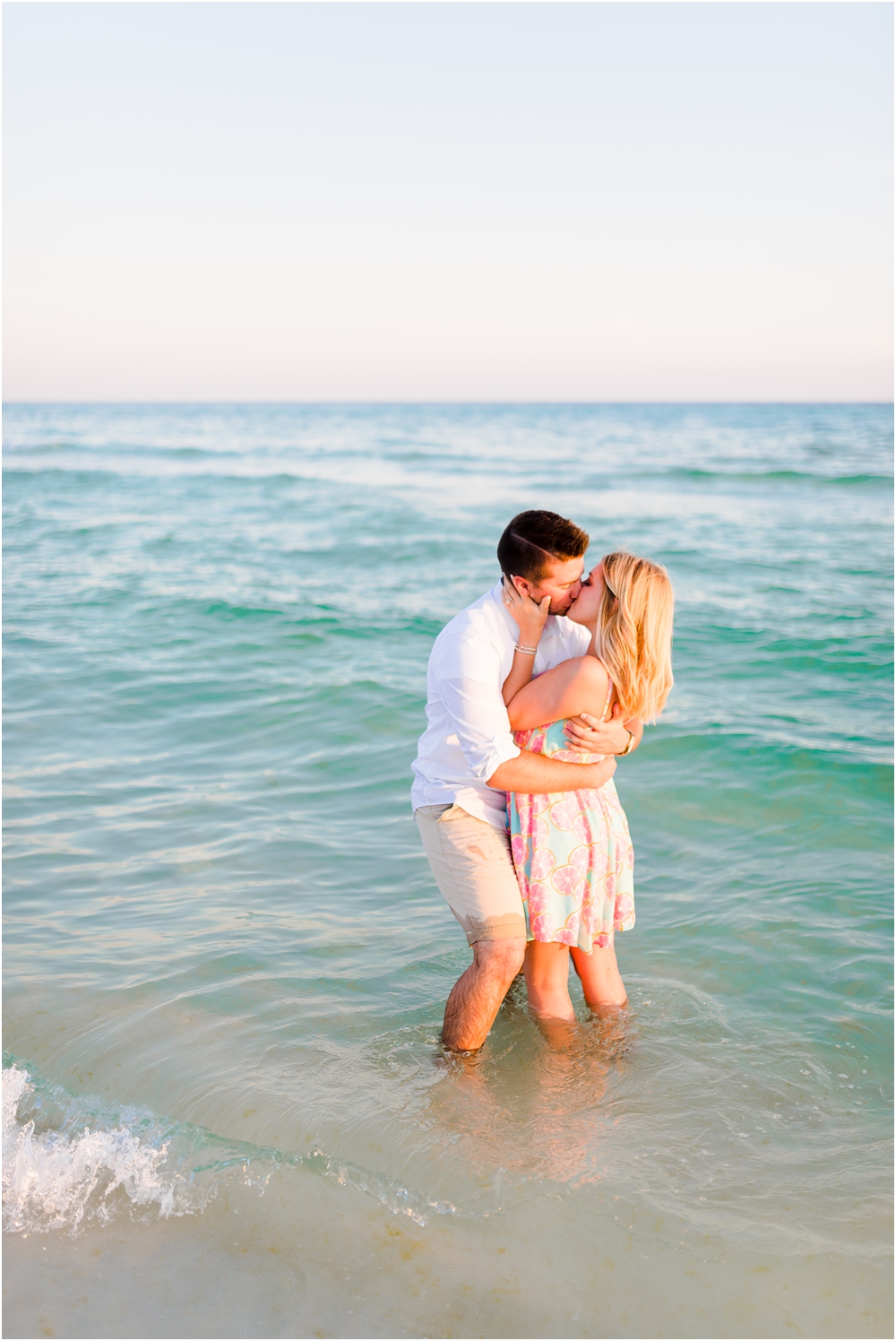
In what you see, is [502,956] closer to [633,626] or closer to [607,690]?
[607,690]

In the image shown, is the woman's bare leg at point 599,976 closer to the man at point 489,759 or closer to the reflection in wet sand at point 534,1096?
the reflection in wet sand at point 534,1096

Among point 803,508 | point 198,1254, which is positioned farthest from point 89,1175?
point 803,508

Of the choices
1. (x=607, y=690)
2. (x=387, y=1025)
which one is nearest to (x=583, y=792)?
(x=607, y=690)

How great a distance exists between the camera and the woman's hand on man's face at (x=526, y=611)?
12.3 feet

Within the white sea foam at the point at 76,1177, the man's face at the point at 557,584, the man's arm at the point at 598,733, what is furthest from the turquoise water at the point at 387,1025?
the man's face at the point at 557,584

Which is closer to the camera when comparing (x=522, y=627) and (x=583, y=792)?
(x=522, y=627)

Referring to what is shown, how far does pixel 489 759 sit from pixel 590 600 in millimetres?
698

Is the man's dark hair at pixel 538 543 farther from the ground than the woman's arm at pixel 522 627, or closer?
farther from the ground

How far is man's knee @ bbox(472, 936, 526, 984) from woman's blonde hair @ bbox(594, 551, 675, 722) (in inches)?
40.2

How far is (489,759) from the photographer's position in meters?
3.66

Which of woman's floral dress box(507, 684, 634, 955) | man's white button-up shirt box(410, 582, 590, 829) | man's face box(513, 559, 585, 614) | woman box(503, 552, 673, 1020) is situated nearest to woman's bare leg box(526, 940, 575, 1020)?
woman box(503, 552, 673, 1020)

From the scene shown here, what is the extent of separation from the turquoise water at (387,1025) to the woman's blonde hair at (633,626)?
161 cm

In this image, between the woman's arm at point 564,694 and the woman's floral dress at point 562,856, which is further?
the woman's floral dress at point 562,856

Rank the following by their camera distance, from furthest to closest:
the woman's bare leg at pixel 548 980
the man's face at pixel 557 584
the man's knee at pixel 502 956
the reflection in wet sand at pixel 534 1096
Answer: the woman's bare leg at pixel 548 980, the man's knee at pixel 502 956, the man's face at pixel 557 584, the reflection in wet sand at pixel 534 1096
